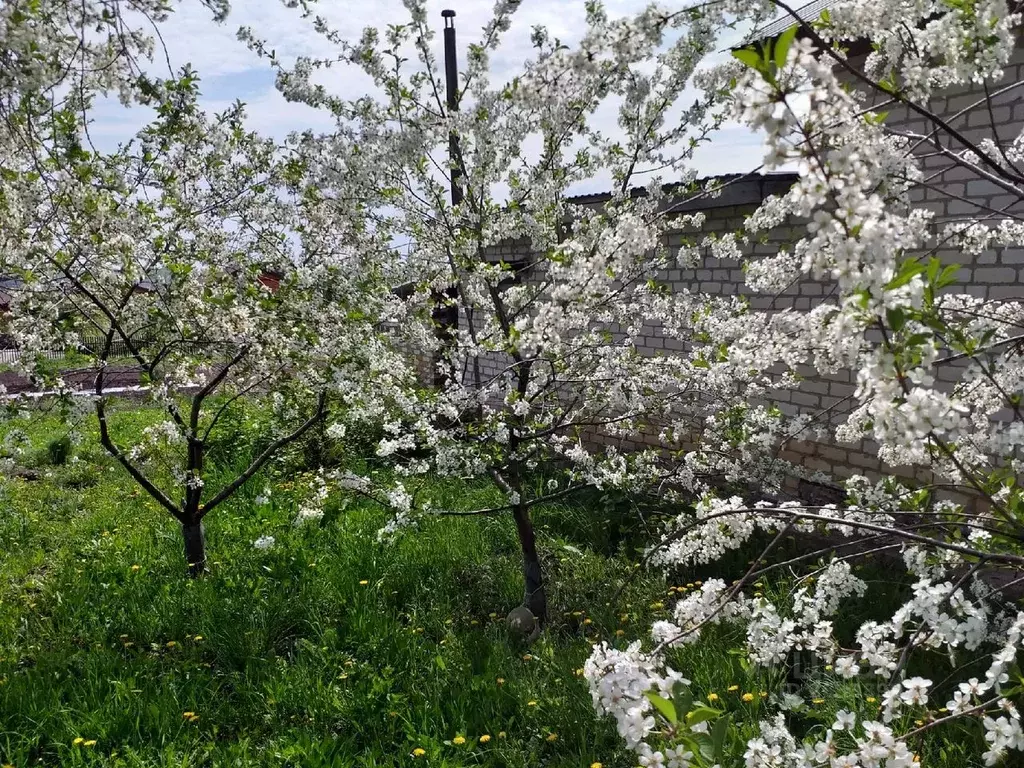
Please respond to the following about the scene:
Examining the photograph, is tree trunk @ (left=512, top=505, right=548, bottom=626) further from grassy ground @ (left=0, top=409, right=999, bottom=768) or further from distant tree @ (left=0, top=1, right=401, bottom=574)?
distant tree @ (left=0, top=1, right=401, bottom=574)

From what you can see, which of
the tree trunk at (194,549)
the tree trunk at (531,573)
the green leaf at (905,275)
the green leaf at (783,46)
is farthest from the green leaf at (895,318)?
the tree trunk at (194,549)

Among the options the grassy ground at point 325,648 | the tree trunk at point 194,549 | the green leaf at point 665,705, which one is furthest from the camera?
the tree trunk at point 194,549

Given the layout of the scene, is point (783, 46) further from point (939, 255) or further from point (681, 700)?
Answer: point (939, 255)

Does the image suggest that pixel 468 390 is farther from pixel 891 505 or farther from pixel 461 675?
pixel 891 505

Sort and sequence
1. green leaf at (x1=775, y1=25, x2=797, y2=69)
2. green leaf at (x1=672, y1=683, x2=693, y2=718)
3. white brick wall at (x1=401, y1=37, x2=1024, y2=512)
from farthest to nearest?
white brick wall at (x1=401, y1=37, x2=1024, y2=512), green leaf at (x1=672, y1=683, x2=693, y2=718), green leaf at (x1=775, y1=25, x2=797, y2=69)

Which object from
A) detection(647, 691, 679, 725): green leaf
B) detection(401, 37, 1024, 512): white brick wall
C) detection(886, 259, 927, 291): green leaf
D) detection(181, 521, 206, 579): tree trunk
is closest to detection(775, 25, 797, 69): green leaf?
detection(886, 259, 927, 291): green leaf

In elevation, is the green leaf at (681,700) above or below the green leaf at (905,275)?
below

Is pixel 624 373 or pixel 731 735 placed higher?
pixel 624 373

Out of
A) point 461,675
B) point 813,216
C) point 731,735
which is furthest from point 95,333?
point 813,216

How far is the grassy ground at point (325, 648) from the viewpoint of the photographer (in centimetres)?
304

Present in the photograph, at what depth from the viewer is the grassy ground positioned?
3.04 meters

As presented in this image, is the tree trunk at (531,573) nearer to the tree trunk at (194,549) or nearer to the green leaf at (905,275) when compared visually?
the tree trunk at (194,549)

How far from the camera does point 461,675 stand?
11.5 ft

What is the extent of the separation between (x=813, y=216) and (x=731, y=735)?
226 centimetres
